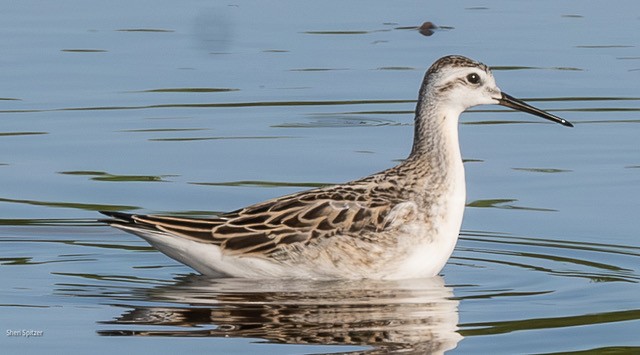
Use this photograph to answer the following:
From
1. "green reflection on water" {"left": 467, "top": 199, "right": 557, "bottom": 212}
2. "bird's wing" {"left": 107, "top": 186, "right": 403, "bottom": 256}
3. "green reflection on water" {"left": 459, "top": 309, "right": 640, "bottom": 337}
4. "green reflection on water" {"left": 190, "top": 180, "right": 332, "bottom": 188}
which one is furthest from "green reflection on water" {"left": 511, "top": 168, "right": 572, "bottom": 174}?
"green reflection on water" {"left": 459, "top": 309, "right": 640, "bottom": 337}

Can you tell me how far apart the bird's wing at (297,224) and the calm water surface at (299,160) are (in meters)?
0.34

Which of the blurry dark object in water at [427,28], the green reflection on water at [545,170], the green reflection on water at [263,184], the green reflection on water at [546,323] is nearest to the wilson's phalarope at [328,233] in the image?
the green reflection on water at [546,323]

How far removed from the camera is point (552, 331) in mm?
12203

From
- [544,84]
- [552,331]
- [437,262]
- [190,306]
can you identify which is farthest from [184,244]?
[544,84]

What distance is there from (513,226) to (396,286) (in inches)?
85.1

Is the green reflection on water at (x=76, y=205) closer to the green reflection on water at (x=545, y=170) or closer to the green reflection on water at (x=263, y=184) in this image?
the green reflection on water at (x=263, y=184)

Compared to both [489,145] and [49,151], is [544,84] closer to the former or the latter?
[489,145]

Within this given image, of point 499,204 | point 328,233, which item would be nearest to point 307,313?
point 328,233

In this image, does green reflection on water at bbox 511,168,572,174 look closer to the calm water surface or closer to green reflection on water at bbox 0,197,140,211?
the calm water surface

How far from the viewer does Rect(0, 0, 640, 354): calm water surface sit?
492 inches

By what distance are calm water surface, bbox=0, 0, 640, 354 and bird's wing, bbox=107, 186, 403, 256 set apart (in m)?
0.34

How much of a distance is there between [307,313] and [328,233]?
1135 mm

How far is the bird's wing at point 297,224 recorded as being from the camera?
1387 centimetres

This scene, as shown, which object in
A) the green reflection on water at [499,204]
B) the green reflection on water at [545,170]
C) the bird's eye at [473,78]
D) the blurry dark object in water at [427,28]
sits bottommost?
the green reflection on water at [499,204]
